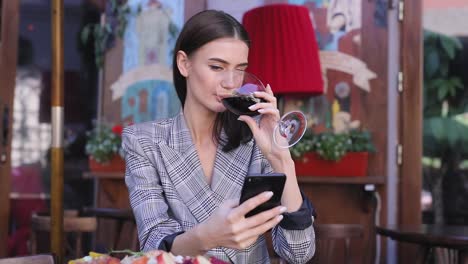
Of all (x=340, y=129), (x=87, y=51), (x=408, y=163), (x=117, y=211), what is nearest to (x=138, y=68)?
(x=87, y=51)

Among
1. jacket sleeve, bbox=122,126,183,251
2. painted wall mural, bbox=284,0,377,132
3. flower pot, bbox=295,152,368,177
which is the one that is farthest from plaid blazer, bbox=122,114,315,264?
painted wall mural, bbox=284,0,377,132

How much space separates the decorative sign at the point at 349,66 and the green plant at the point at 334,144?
32 centimetres

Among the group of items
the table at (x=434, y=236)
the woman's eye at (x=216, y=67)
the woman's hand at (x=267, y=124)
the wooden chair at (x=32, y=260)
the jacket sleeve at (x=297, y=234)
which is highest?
the woman's eye at (x=216, y=67)

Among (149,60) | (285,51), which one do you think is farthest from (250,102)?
(149,60)

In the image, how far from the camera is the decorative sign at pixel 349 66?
3916 millimetres

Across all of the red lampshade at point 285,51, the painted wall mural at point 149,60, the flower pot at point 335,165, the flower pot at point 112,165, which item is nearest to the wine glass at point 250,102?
the red lampshade at point 285,51

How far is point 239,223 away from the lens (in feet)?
4.37

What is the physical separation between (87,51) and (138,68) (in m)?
0.65

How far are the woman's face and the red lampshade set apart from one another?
1.86m

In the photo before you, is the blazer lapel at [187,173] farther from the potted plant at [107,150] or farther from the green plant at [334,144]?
the potted plant at [107,150]

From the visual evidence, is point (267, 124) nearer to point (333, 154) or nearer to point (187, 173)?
point (187, 173)

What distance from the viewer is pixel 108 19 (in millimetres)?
4441

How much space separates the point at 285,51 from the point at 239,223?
2.45 meters

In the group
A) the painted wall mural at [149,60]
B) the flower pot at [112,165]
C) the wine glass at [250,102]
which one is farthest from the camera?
the painted wall mural at [149,60]
